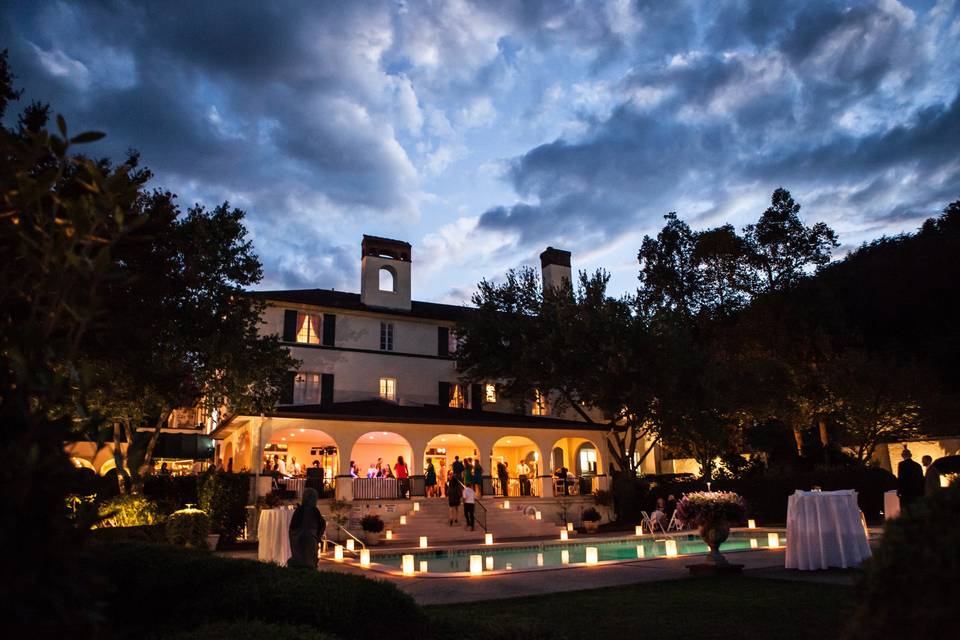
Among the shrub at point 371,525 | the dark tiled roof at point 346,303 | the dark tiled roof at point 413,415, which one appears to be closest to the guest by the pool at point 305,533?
the shrub at point 371,525

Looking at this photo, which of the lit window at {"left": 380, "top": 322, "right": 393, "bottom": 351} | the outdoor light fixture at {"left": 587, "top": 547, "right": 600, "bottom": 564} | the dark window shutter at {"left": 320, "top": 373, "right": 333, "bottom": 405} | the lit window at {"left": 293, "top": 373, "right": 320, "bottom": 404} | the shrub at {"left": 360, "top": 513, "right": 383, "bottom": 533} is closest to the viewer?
the outdoor light fixture at {"left": 587, "top": 547, "right": 600, "bottom": 564}

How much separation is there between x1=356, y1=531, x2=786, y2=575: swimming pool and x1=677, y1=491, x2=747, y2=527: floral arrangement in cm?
446

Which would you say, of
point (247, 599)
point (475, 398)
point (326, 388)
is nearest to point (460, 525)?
point (326, 388)

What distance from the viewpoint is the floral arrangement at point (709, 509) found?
12656 mm

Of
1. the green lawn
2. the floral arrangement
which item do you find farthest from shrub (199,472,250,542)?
the floral arrangement

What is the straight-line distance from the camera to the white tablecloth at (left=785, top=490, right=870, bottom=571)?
11.9m

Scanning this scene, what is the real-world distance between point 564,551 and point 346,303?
20.0 m

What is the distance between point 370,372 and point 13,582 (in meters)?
32.8

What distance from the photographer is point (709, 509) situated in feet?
41.5

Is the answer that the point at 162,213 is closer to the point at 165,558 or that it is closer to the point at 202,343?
the point at 202,343

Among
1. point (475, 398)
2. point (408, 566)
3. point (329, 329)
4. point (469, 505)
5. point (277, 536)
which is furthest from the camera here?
point (475, 398)

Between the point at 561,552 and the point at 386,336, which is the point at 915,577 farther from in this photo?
the point at 386,336

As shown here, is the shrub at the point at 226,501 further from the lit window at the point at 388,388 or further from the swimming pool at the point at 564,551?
the lit window at the point at 388,388

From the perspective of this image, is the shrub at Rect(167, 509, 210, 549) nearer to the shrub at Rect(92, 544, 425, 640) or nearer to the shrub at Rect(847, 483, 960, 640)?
the shrub at Rect(92, 544, 425, 640)
